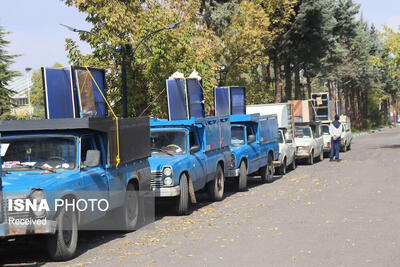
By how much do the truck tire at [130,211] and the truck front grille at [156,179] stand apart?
3.49 feet

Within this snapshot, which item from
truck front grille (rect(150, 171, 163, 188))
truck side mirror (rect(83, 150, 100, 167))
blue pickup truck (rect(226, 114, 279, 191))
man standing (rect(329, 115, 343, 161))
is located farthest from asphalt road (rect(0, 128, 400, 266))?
man standing (rect(329, 115, 343, 161))

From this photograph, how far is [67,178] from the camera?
976 cm

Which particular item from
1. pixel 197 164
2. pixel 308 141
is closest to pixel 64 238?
pixel 197 164

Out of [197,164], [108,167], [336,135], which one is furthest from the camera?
[336,135]

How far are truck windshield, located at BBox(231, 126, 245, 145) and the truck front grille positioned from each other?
628 cm

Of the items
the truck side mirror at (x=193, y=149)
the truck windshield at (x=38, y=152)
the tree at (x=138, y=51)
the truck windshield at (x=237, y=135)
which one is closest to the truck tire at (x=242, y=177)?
the truck windshield at (x=237, y=135)

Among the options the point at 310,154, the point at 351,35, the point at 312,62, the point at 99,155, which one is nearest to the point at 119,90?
the point at 310,154

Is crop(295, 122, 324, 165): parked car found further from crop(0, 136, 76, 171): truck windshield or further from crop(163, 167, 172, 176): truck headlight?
crop(0, 136, 76, 171): truck windshield

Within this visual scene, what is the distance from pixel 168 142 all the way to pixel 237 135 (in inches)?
199

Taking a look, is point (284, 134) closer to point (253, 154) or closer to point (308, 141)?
point (308, 141)

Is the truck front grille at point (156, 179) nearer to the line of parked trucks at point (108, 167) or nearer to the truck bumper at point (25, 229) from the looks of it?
the line of parked trucks at point (108, 167)

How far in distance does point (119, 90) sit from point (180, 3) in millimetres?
10273

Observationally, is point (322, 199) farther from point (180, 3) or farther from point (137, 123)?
point (180, 3)

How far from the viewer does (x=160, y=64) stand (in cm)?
2566
